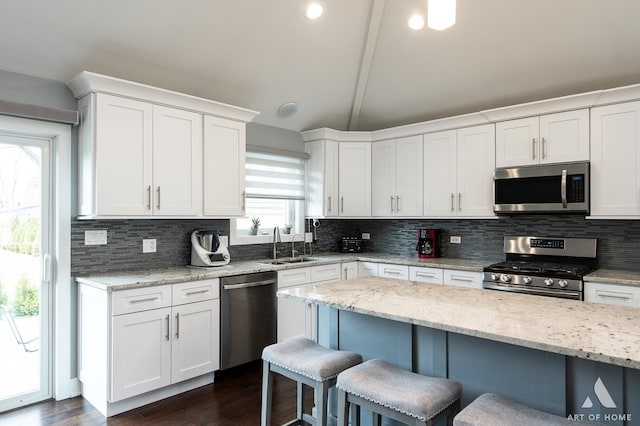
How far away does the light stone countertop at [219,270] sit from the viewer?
292 centimetres

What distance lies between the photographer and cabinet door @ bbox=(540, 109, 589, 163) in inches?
139

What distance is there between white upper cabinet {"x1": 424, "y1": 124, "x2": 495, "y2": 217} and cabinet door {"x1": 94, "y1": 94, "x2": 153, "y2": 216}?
274cm

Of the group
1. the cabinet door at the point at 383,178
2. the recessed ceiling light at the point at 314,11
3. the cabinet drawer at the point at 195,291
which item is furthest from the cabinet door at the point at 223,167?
the cabinet door at the point at 383,178

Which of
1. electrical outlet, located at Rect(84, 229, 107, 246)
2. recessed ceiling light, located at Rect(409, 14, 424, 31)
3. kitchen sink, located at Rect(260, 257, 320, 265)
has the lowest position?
kitchen sink, located at Rect(260, 257, 320, 265)

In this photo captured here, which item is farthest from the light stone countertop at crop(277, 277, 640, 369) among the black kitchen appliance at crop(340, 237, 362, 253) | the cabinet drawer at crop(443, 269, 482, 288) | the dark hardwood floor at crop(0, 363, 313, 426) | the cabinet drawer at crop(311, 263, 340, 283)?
the black kitchen appliance at crop(340, 237, 362, 253)

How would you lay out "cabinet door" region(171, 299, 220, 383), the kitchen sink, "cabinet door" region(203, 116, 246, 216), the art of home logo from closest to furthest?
the art of home logo, "cabinet door" region(171, 299, 220, 383), "cabinet door" region(203, 116, 246, 216), the kitchen sink

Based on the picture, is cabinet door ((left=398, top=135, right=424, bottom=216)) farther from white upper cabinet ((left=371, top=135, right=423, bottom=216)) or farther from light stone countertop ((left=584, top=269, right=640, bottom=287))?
light stone countertop ((left=584, top=269, right=640, bottom=287))

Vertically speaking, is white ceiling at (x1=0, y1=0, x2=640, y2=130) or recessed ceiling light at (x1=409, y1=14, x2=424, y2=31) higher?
recessed ceiling light at (x1=409, y1=14, x2=424, y2=31)

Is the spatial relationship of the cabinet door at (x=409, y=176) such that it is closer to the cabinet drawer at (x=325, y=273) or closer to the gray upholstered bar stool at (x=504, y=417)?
the cabinet drawer at (x=325, y=273)

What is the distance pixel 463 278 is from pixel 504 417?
97.2 inches

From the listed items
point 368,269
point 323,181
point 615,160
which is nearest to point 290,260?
point 368,269

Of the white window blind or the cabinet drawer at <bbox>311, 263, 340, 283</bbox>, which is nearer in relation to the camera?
the cabinet drawer at <bbox>311, 263, 340, 283</bbox>

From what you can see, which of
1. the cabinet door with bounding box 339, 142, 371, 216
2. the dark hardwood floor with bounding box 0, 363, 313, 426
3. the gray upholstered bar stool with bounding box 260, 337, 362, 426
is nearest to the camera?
the gray upholstered bar stool with bounding box 260, 337, 362, 426

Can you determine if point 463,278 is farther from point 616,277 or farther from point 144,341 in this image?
point 144,341
